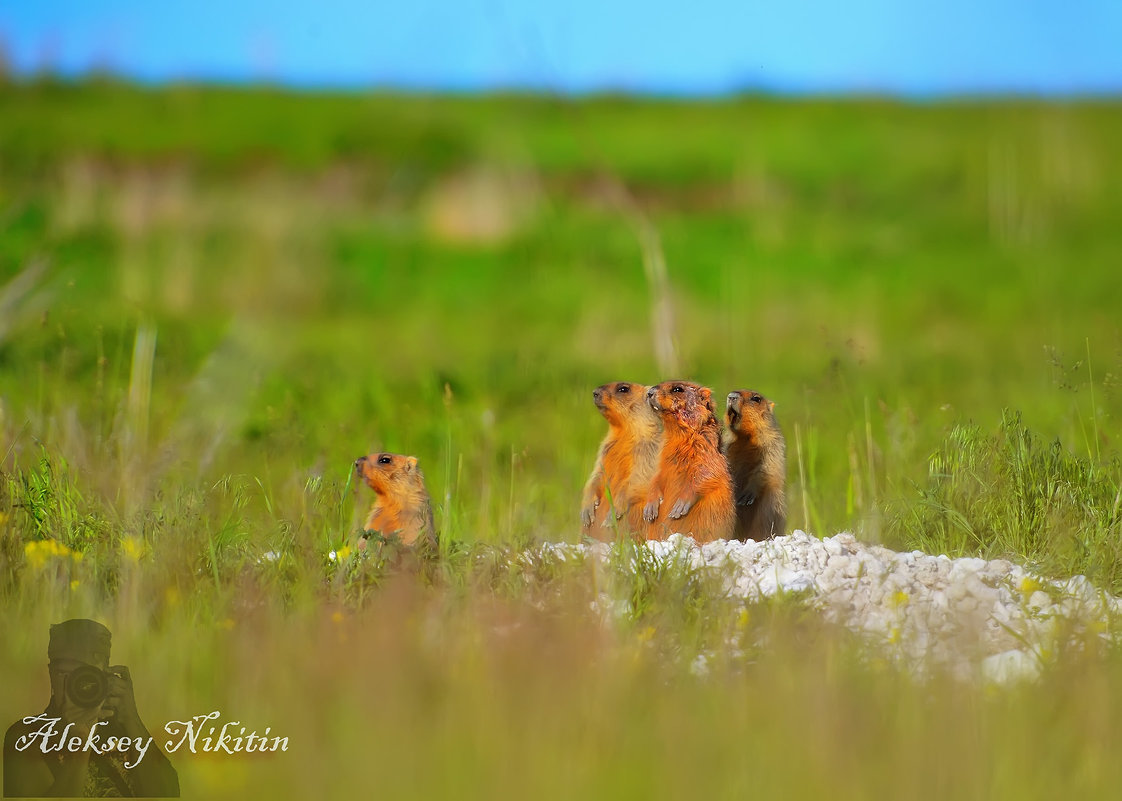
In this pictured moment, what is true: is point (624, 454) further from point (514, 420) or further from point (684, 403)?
point (514, 420)

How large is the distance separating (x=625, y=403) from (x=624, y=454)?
25 cm

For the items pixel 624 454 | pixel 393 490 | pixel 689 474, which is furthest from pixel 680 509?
pixel 393 490

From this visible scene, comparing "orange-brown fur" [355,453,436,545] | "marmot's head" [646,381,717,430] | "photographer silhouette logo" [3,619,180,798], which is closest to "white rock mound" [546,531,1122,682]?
"marmot's head" [646,381,717,430]

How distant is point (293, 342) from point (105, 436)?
Answer: 25.8 feet

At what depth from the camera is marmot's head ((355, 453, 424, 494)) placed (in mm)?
5785

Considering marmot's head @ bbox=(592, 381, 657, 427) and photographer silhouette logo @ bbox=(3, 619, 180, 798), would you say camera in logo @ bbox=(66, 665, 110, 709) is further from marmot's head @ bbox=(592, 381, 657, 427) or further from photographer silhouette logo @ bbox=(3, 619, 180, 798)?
marmot's head @ bbox=(592, 381, 657, 427)

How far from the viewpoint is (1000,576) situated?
4.53 meters

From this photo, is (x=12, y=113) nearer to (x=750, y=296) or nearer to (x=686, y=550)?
(x=750, y=296)

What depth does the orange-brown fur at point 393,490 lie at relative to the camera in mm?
5688

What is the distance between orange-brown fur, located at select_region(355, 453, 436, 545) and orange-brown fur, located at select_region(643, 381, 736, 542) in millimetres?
1046

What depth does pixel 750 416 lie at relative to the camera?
19.0ft

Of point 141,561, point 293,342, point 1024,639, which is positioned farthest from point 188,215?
point 1024,639

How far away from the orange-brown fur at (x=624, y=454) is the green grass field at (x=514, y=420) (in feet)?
0.85

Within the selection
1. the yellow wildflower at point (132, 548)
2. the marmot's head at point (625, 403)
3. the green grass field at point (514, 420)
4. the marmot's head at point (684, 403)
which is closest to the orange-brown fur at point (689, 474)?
the marmot's head at point (684, 403)
